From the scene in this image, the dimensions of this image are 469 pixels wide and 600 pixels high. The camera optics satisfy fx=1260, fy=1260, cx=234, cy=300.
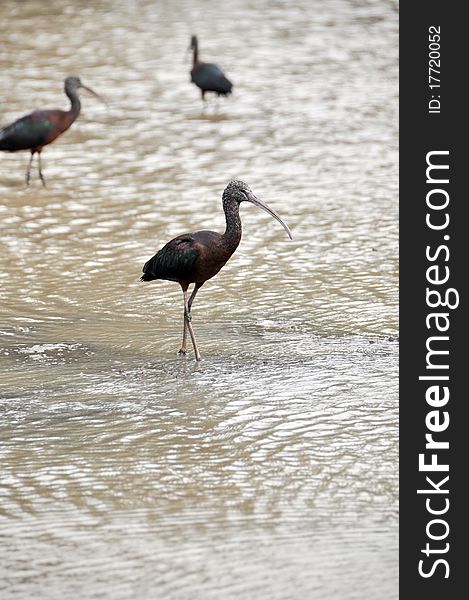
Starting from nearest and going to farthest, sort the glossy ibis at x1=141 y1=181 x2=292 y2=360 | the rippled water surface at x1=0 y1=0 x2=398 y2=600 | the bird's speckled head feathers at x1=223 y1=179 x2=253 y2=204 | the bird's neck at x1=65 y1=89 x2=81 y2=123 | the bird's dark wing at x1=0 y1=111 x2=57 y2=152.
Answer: the rippled water surface at x1=0 y1=0 x2=398 y2=600 < the glossy ibis at x1=141 y1=181 x2=292 y2=360 < the bird's speckled head feathers at x1=223 y1=179 x2=253 y2=204 < the bird's dark wing at x1=0 y1=111 x2=57 y2=152 < the bird's neck at x1=65 y1=89 x2=81 y2=123

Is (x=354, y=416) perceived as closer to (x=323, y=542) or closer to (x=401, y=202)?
(x=323, y=542)

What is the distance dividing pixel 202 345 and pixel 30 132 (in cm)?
522

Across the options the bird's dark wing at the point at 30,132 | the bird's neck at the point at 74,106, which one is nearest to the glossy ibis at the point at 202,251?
the bird's dark wing at the point at 30,132

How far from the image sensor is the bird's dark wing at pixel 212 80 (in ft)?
Answer: 54.5

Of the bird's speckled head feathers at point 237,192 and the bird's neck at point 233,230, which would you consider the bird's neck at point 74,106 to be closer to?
the bird's speckled head feathers at point 237,192

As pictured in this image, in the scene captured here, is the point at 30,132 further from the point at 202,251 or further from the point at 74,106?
the point at 202,251

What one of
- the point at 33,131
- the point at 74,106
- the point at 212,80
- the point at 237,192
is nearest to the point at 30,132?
the point at 33,131

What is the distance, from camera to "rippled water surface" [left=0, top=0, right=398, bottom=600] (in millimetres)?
6371

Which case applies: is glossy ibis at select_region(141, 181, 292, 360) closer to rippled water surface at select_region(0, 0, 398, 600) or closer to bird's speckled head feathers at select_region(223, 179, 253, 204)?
bird's speckled head feathers at select_region(223, 179, 253, 204)

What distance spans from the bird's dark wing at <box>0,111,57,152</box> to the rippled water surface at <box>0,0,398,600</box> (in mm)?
507

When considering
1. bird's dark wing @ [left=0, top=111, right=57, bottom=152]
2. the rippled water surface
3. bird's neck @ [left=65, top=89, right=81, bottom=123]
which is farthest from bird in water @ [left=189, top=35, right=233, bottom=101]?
bird's dark wing @ [left=0, top=111, right=57, bottom=152]

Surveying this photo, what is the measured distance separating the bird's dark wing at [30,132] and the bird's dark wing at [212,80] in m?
3.33

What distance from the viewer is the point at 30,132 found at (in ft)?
45.4

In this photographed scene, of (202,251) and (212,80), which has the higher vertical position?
(212,80)
